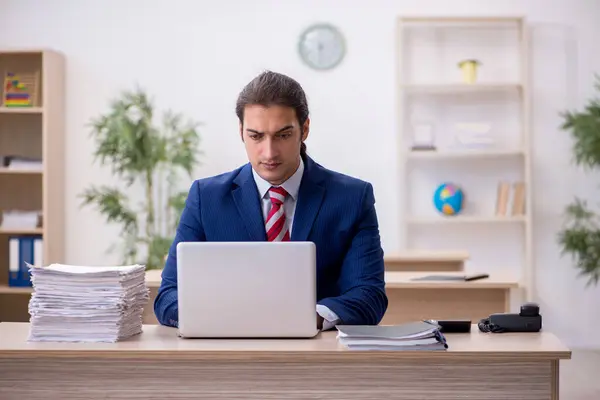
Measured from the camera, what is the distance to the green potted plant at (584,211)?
20.4 ft

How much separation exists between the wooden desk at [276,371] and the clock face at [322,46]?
186 inches

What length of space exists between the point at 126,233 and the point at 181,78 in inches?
47.9

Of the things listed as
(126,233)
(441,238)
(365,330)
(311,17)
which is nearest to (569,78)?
(441,238)

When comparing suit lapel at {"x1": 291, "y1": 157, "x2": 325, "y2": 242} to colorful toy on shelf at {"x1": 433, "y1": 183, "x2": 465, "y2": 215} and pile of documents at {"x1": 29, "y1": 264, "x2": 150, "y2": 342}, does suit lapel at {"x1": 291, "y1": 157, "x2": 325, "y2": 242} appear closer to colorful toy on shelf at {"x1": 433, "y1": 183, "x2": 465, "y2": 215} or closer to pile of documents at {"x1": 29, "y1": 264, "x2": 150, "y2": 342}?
pile of documents at {"x1": 29, "y1": 264, "x2": 150, "y2": 342}

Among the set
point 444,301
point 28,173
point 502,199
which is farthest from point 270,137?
point 28,173

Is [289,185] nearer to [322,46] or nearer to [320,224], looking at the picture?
[320,224]

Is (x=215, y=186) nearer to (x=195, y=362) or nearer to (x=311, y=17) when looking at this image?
(x=195, y=362)

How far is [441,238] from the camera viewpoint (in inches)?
273

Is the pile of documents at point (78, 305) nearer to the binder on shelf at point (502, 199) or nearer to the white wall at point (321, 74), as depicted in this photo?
the white wall at point (321, 74)

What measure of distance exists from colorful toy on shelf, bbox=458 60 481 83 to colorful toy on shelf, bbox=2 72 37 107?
305 cm

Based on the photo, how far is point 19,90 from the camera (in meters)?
6.71

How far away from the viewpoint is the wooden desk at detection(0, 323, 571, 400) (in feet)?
7.35

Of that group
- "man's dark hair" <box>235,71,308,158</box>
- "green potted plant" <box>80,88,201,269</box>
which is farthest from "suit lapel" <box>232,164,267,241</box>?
"green potted plant" <box>80,88,201,269</box>

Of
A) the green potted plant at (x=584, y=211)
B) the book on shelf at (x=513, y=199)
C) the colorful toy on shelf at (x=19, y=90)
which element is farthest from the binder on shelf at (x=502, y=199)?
the colorful toy on shelf at (x=19, y=90)
